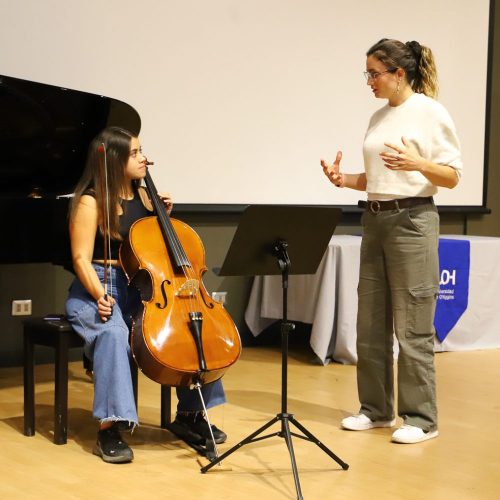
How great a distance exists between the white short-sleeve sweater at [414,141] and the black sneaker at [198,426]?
111 cm

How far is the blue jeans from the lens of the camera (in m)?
3.32

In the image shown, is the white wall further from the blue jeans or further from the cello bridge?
the cello bridge

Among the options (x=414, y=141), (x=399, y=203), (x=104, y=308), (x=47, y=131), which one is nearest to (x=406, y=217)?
(x=399, y=203)

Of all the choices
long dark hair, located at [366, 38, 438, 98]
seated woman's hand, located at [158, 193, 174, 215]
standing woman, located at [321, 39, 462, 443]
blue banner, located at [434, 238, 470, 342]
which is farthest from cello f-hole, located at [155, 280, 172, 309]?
blue banner, located at [434, 238, 470, 342]

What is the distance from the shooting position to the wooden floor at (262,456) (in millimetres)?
3051

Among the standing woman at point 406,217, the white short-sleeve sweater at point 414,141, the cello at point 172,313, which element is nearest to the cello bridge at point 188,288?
the cello at point 172,313

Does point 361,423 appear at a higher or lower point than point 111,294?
lower

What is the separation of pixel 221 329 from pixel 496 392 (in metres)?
1.93

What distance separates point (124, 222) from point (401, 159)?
3.53ft

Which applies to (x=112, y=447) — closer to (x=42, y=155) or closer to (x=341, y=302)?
(x=42, y=155)

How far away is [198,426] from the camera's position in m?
3.53

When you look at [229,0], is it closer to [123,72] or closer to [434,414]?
[123,72]

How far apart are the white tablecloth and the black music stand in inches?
80.0

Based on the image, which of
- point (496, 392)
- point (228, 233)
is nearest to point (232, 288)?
point (228, 233)
